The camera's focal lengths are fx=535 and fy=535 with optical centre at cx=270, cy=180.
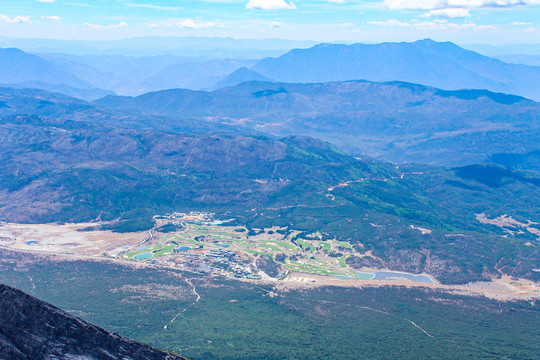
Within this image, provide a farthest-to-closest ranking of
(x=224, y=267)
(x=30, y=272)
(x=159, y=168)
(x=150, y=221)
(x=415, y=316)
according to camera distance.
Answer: (x=159, y=168) → (x=150, y=221) → (x=224, y=267) → (x=30, y=272) → (x=415, y=316)

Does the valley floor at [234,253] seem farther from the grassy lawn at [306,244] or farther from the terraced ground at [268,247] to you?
the grassy lawn at [306,244]

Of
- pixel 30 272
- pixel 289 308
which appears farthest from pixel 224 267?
pixel 30 272

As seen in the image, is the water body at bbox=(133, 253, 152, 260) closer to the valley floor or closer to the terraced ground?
the valley floor

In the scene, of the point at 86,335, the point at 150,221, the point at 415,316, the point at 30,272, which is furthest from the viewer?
the point at 150,221

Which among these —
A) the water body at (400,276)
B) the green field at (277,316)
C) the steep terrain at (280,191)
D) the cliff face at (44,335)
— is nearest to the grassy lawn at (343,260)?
the steep terrain at (280,191)

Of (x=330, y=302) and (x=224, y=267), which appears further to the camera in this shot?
(x=224, y=267)

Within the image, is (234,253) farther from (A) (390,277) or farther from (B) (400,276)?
(B) (400,276)

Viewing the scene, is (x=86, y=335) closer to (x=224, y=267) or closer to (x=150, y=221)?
(x=224, y=267)
